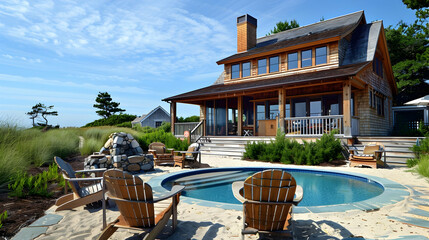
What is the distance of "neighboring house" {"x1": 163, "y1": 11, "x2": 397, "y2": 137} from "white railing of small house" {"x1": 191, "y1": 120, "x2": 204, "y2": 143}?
1.00 m

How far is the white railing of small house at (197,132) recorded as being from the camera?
50.6 ft

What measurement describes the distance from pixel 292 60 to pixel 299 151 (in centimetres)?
720

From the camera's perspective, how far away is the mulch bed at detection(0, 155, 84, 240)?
330 centimetres

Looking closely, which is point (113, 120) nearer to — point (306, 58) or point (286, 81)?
point (306, 58)

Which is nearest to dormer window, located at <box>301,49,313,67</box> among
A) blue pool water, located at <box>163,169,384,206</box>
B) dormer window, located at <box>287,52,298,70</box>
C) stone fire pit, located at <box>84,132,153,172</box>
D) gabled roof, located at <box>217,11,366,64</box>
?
dormer window, located at <box>287,52,298,70</box>

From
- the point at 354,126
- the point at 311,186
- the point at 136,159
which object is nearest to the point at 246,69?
the point at 354,126

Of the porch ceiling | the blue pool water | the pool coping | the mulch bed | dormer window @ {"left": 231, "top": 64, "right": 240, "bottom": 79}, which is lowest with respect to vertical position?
the blue pool water

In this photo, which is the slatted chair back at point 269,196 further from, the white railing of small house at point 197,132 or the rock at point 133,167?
the white railing of small house at point 197,132

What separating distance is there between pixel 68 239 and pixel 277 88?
11.5 metres

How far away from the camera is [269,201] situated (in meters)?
2.70

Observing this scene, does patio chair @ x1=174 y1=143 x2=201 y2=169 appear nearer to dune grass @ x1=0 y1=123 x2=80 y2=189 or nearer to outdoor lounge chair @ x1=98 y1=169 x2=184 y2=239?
dune grass @ x1=0 y1=123 x2=80 y2=189

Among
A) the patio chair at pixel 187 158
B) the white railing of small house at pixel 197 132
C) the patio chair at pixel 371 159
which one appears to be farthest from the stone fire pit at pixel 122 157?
the patio chair at pixel 371 159

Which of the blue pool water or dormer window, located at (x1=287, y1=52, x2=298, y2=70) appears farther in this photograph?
dormer window, located at (x1=287, y1=52, x2=298, y2=70)

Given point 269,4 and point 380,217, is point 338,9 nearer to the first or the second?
point 269,4
